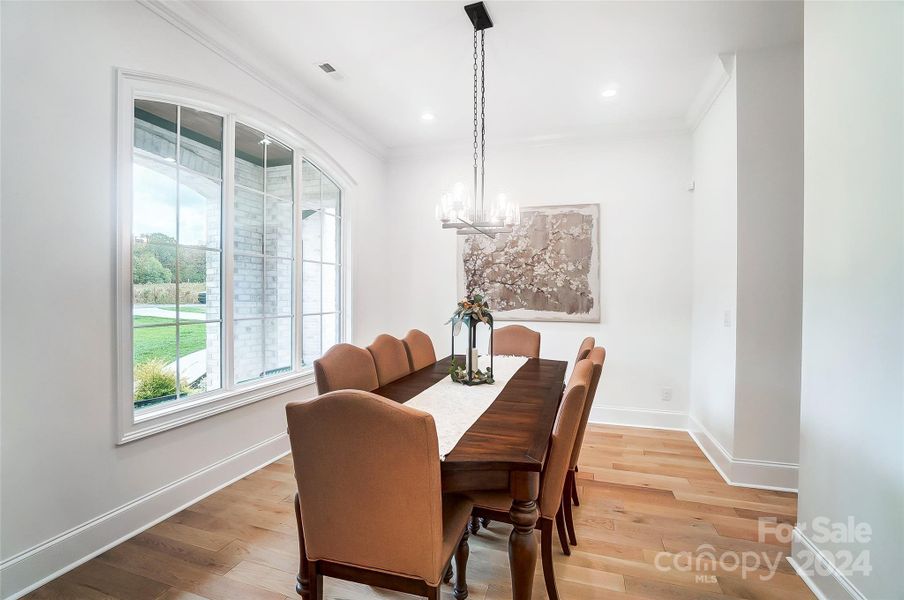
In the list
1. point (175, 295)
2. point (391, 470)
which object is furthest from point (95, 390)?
point (391, 470)

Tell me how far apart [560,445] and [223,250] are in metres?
2.40

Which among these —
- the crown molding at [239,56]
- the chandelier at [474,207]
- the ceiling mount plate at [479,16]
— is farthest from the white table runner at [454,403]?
the crown molding at [239,56]

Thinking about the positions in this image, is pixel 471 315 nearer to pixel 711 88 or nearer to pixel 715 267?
pixel 715 267

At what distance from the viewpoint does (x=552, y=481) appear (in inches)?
58.7

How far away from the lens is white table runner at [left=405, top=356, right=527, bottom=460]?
147 cm

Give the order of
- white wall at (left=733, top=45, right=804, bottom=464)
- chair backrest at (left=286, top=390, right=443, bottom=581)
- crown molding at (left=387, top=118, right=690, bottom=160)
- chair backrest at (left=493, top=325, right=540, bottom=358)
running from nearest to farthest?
chair backrest at (left=286, top=390, right=443, bottom=581), white wall at (left=733, top=45, right=804, bottom=464), chair backrest at (left=493, top=325, right=540, bottom=358), crown molding at (left=387, top=118, right=690, bottom=160)

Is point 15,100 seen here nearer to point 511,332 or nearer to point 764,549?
point 511,332

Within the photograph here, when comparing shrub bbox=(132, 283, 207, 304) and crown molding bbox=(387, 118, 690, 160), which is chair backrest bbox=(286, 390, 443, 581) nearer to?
shrub bbox=(132, 283, 207, 304)

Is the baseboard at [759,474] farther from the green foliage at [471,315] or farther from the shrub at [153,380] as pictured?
the shrub at [153,380]

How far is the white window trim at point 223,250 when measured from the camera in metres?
1.96

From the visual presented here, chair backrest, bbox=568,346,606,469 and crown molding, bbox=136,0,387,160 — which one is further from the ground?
crown molding, bbox=136,0,387,160

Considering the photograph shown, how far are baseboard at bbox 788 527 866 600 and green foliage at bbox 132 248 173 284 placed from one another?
11.3 feet

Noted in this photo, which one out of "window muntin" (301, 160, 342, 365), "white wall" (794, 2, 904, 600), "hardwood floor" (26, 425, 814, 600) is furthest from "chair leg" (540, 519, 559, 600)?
"window muntin" (301, 160, 342, 365)

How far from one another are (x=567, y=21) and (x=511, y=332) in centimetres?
226
